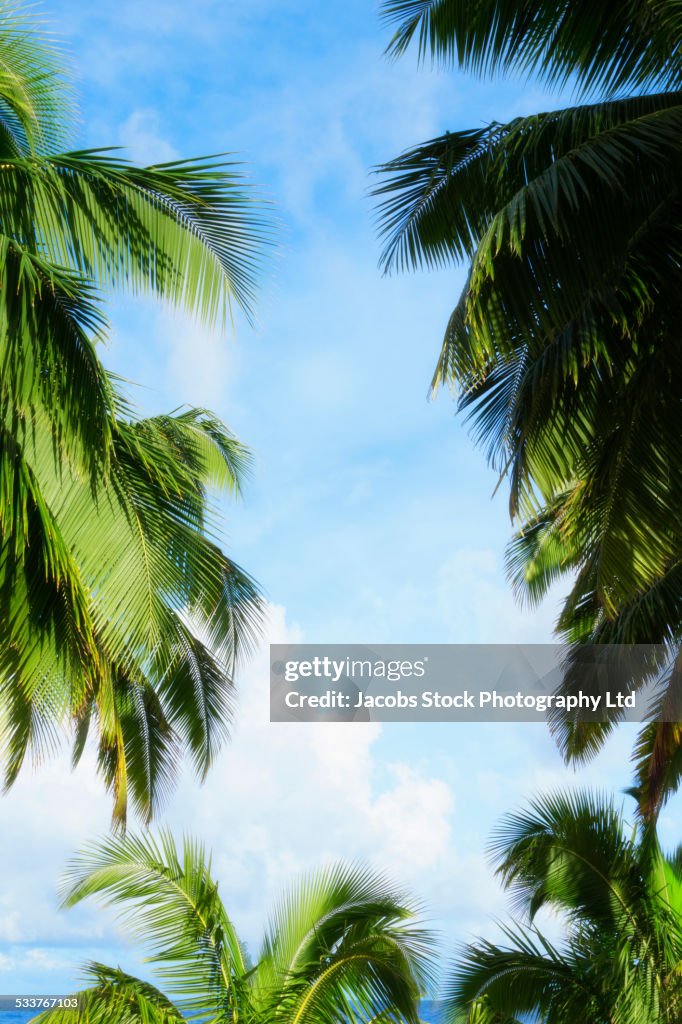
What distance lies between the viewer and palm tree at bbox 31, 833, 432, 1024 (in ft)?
25.9

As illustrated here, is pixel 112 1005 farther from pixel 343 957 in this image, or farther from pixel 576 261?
pixel 576 261

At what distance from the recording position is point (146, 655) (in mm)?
5844

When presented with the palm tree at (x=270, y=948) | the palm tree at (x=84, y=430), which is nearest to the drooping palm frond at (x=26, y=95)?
the palm tree at (x=84, y=430)

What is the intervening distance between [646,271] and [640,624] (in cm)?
514

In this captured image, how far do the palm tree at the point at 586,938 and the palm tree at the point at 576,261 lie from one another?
3520 millimetres

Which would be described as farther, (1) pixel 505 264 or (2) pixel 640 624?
(2) pixel 640 624

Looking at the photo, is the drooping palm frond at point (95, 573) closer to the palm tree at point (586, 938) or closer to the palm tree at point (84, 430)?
the palm tree at point (84, 430)

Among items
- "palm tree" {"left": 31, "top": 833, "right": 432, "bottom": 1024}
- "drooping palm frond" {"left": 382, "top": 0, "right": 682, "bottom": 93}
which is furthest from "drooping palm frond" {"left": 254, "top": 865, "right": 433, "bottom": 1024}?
"drooping palm frond" {"left": 382, "top": 0, "right": 682, "bottom": 93}

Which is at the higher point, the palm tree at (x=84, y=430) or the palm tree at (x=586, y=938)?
the palm tree at (x=84, y=430)

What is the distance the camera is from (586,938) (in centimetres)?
855

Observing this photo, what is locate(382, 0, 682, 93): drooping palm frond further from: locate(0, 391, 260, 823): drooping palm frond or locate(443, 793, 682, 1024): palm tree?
locate(443, 793, 682, 1024): palm tree

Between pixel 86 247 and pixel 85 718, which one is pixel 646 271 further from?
pixel 85 718

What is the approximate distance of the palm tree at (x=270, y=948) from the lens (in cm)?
790

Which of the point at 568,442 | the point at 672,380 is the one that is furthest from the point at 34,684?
the point at 672,380
